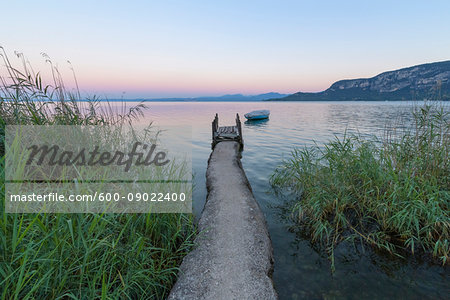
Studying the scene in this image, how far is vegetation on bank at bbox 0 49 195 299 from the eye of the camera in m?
2.14

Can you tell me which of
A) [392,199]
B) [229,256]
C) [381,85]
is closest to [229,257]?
[229,256]

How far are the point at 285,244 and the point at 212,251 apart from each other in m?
2.17

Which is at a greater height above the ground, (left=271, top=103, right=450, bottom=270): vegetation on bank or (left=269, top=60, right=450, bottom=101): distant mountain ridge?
(left=269, top=60, right=450, bottom=101): distant mountain ridge

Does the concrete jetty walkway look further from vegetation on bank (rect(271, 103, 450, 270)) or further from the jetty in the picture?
vegetation on bank (rect(271, 103, 450, 270))

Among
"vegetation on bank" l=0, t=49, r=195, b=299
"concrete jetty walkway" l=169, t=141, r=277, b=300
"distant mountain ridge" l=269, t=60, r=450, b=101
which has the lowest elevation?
"concrete jetty walkway" l=169, t=141, r=277, b=300

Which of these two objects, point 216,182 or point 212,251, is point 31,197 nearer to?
point 212,251

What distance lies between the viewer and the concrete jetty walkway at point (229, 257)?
3.20 metres

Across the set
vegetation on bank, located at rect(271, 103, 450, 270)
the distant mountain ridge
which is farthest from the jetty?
the distant mountain ridge

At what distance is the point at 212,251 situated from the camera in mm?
4020

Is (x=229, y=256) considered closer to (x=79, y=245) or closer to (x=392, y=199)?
(x=79, y=245)

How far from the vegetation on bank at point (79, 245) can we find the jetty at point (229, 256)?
13.5 inches

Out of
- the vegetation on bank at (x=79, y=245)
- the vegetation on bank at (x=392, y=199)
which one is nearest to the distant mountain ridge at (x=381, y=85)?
the vegetation on bank at (x=392, y=199)

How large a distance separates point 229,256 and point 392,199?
173 inches

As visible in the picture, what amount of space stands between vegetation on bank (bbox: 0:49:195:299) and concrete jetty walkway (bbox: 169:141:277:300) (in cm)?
34
